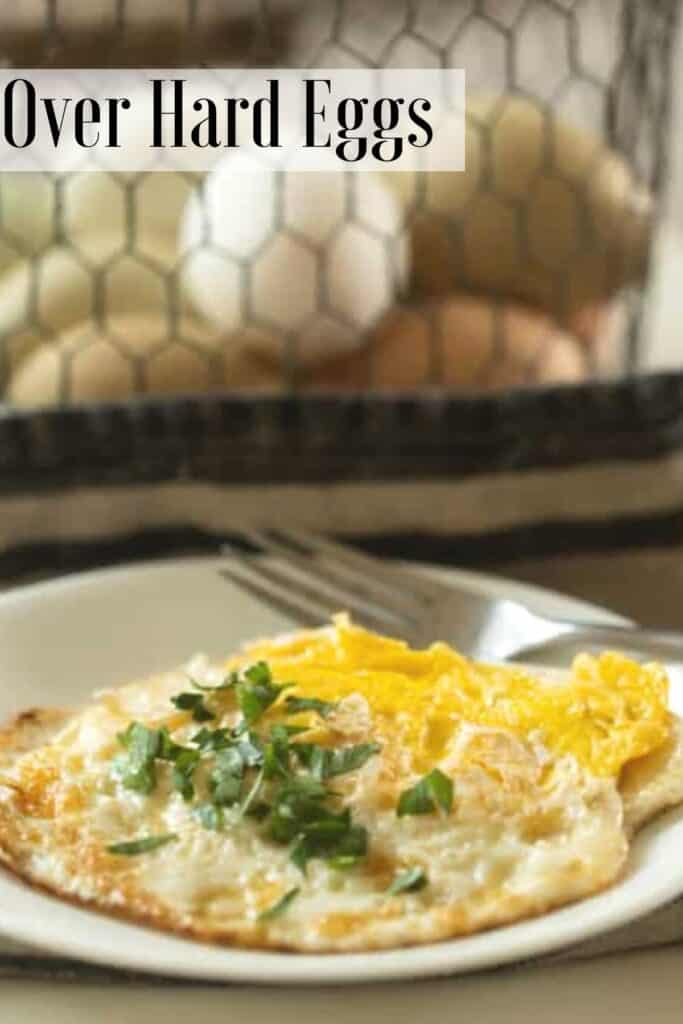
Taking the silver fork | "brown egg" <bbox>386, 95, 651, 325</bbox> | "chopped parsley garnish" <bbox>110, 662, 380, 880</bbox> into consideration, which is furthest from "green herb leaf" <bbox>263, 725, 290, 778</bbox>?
"brown egg" <bbox>386, 95, 651, 325</bbox>

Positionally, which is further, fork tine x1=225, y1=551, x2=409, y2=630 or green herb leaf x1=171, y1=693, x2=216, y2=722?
fork tine x1=225, y1=551, x2=409, y2=630

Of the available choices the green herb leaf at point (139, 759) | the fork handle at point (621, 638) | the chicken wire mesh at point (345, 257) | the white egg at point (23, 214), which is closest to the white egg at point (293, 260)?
the chicken wire mesh at point (345, 257)

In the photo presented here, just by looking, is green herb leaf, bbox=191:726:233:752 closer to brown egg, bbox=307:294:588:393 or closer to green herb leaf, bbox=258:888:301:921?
green herb leaf, bbox=258:888:301:921

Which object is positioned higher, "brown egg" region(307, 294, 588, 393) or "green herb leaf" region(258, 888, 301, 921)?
"brown egg" region(307, 294, 588, 393)

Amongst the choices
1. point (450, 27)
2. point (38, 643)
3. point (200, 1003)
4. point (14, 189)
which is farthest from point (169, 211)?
point (200, 1003)

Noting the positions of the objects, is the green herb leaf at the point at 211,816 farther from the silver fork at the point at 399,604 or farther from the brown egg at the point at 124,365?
the brown egg at the point at 124,365

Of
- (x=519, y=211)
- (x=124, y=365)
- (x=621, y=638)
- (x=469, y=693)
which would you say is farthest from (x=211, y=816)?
(x=519, y=211)

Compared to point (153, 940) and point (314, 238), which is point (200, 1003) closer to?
point (153, 940)
